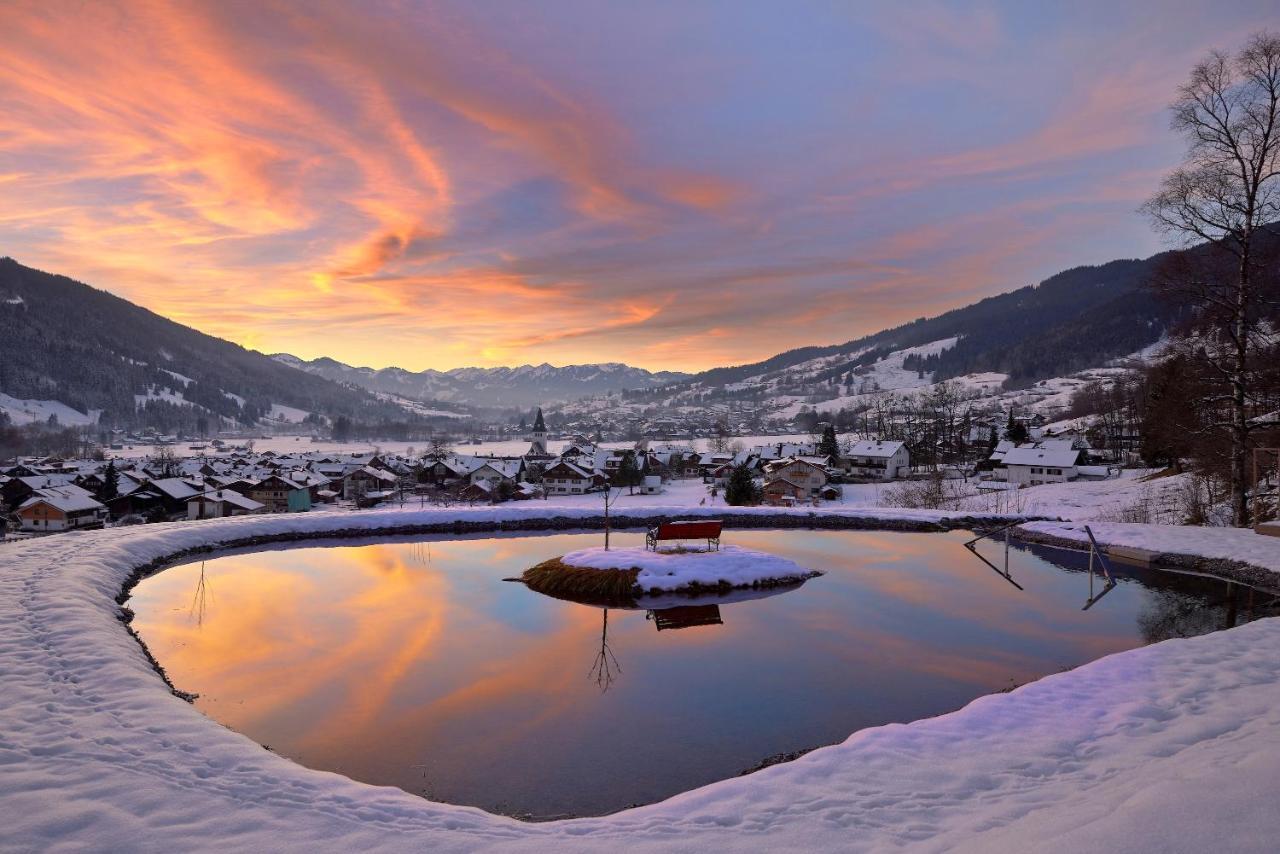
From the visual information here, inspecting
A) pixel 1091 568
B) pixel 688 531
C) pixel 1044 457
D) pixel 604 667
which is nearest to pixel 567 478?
pixel 1044 457

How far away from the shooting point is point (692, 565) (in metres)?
15.2

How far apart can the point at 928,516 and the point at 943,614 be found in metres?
12.0

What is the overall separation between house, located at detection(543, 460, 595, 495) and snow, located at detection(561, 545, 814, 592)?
57.6 metres

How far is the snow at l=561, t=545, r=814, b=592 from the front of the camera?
570 inches

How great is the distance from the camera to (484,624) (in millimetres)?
11383

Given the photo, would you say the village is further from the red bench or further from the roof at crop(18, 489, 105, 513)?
the red bench

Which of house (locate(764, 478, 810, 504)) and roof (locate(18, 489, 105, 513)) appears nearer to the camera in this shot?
roof (locate(18, 489, 105, 513))

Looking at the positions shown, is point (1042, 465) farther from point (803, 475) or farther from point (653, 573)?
point (653, 573)

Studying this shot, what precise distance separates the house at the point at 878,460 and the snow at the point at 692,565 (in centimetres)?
6139

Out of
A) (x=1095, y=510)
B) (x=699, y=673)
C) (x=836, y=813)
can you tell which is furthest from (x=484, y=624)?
(x=1095, y=510)

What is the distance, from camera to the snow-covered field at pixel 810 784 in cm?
450

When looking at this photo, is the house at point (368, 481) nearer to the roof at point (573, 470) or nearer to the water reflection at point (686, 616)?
the roof at point (573, 470)

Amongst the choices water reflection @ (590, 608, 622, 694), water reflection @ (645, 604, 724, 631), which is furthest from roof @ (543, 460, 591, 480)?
water reflection @ (590, 608, 622, 694)

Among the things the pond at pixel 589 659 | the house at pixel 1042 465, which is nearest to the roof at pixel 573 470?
the house at pixel 1042 465
